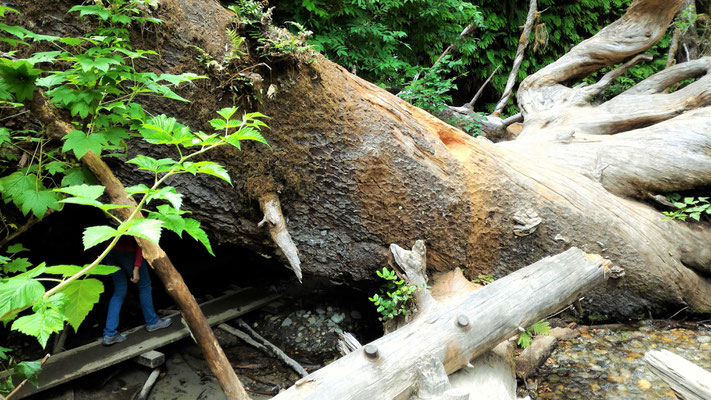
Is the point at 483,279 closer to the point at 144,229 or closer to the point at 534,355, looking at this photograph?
the point at 534,355

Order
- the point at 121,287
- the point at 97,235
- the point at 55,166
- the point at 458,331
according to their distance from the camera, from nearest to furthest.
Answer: the point at 97,235 < the point at 55,166 < the point at 458,331 < the point at 121,287

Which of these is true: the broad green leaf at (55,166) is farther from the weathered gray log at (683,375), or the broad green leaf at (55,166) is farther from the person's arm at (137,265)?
the weathered gray log at (683,375)

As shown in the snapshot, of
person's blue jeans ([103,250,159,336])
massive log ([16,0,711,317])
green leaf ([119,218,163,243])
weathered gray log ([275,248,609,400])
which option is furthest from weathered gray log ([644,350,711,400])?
person's blue jeans ([103,250,159,336])

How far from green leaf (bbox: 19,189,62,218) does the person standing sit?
1700 mm

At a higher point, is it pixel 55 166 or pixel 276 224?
pixel 55 166

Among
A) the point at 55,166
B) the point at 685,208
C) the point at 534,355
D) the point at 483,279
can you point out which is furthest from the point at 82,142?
the point at 685,208

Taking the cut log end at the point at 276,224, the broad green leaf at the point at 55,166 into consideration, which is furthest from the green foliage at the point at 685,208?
the broad green leaf at the point at 55,166

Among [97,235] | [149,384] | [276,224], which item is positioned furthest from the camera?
[149,384]

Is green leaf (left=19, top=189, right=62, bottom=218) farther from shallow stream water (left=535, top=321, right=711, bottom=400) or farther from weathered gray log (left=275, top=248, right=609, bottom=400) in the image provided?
shallow stream water (left=535, top=321, right=711, bottom=400)

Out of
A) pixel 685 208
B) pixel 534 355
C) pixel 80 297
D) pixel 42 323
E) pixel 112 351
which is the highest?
pixel 42 323

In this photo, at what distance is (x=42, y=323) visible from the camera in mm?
1250

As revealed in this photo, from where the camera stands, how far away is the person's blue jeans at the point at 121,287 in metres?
3.52

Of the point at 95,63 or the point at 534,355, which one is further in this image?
the point at 534,355

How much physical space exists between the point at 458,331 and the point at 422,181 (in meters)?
1.26
